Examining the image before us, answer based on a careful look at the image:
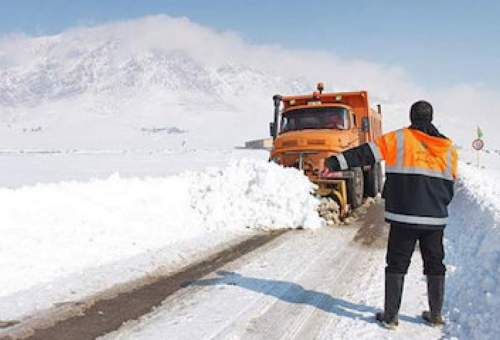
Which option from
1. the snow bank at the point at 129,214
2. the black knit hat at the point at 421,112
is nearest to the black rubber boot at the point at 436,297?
the black knit hat at the point at 421,112

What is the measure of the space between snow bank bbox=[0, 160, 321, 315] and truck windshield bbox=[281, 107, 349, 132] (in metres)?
1.73

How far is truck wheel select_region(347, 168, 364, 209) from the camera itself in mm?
10695

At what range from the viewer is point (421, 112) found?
435cm

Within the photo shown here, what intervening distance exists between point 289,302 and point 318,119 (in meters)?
6.97

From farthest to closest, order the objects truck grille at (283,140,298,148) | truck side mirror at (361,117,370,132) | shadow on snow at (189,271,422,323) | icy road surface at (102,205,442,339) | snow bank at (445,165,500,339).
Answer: truck side mirror at (361,117,370,132)
truck grille at (283,140,298,148)
shadow on snow at (189,271,422,323)
icy road surface at (102,205,442,339)
snow bank at (445,165,500,339)

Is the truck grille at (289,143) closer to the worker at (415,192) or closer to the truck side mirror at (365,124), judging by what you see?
the truck side mirror at (365,124)

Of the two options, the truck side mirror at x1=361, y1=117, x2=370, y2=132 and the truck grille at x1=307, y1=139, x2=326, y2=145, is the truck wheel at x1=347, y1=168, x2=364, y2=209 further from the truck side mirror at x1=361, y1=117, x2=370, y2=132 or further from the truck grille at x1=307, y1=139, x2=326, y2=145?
the truck side mirror at x1=361, y1=117, x2=370, y2=132

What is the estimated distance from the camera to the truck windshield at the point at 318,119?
37.5 ft

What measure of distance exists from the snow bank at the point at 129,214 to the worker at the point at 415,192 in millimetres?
3487

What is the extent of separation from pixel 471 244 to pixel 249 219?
161 inches

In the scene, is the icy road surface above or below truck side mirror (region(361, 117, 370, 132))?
below

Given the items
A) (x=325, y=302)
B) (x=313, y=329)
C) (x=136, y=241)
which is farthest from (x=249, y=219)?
(x=313, y=329)

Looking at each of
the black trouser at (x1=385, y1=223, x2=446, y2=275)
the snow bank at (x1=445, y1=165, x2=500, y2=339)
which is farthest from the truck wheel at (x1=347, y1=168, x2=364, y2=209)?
the black trouser at (x1=385, y1=223, x2=446, y2=275)

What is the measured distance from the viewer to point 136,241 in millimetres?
8039
